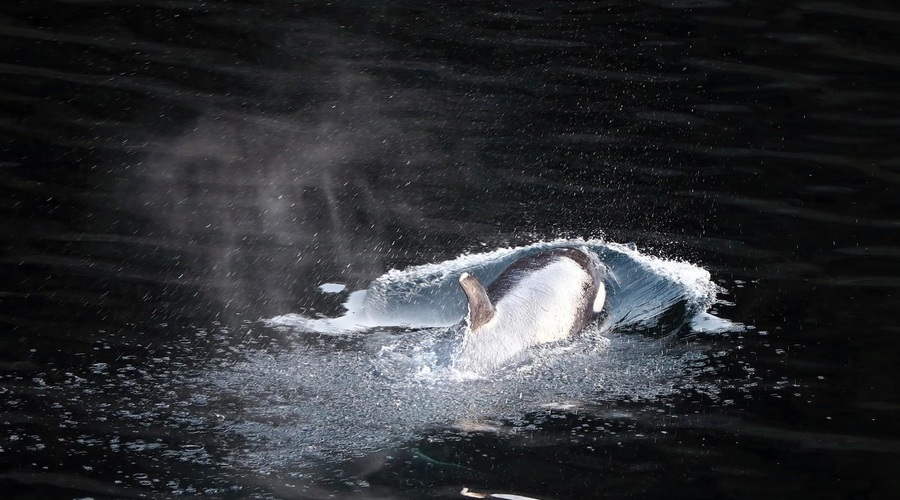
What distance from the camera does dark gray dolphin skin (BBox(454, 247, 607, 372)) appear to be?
27.4ft

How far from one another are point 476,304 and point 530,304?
3.12 feet

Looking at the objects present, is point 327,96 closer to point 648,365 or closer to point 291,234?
point 291,234

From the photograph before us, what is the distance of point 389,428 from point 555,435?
1.03m

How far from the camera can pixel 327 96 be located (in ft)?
50.1

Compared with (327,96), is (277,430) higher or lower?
lower

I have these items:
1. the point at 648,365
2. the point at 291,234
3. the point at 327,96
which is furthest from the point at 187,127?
the point at 648,365

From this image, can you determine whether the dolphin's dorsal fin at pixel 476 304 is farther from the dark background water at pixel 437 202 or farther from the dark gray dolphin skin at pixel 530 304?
the dark background water at pixel 437 202

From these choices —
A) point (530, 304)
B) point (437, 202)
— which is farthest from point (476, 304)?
point (437, 202)

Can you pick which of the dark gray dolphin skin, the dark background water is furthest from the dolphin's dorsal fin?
the dark background water

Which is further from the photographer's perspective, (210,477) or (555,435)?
(555,435)

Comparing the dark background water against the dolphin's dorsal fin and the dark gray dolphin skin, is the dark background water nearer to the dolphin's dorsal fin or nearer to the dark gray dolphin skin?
the dark gray dolphin skin

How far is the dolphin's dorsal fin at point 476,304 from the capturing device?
8.20m

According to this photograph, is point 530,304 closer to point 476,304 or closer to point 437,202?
point 476,304

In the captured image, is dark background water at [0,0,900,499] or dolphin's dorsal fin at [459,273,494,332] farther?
dolphin's dorsal fin at [459,273,494,332]
